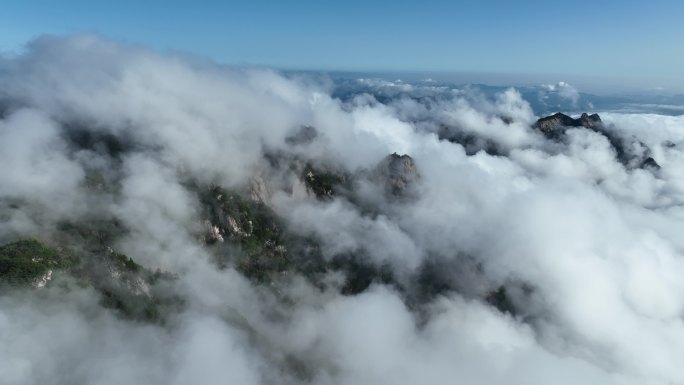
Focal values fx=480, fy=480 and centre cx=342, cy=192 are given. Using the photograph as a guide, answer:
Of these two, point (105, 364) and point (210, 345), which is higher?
point (105, 364)

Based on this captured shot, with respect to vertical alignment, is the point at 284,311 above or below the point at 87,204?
below

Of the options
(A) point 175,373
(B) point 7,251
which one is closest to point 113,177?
(B) point 7,251

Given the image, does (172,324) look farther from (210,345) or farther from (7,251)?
(7,251)

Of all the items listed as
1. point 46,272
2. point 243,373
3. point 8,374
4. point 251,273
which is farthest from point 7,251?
point 251,273

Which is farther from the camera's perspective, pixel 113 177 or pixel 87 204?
pixel 113 177

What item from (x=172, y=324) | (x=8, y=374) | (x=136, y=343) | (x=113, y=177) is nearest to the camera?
(x=8, y=374)

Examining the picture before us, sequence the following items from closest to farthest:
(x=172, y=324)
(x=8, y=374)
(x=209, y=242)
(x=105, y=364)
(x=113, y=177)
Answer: (x=8, y=374) < (x=105, y=364) < (x=172, y=324) < (x=113, y=177) < (x=209, y=242)

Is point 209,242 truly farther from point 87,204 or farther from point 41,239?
point 41,239

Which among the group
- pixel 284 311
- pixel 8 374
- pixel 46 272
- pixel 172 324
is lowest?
pixel 284 311

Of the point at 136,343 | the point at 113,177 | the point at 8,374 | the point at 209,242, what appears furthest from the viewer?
the point at 209,242
